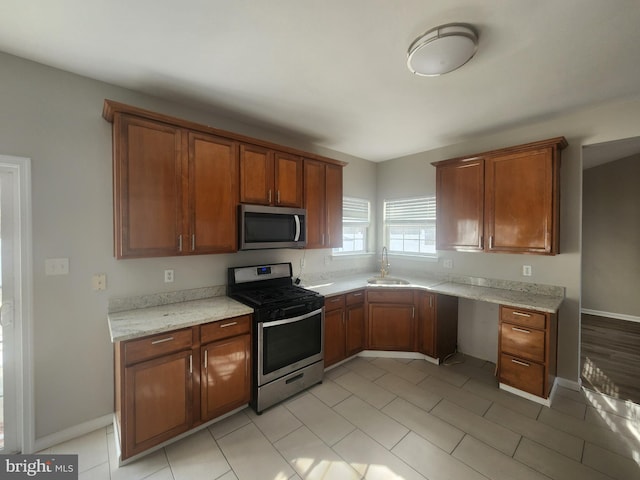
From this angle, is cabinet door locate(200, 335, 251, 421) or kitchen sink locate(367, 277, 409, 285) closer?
cabinet door locate(200, 335, 251, 421)

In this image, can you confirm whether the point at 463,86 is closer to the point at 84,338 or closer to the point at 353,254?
the point at 353,254

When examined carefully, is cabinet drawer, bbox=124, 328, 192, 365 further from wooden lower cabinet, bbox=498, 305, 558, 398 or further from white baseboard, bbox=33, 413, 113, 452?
wooden lower cabinet, bbox=498, 305, 558, 398

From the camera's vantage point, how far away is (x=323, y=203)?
3.14 m

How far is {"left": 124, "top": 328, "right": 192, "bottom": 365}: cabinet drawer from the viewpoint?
1704 mm

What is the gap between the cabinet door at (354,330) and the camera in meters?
3.09

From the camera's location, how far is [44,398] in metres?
1.86

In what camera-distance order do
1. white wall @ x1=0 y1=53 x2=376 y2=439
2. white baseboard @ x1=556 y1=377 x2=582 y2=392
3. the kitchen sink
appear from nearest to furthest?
white wall @ x1=0 y1=53 x2=376 y2=439 → white baseboard @ x1=556 y1=377 x2=582 y2=392 → the kitchen sink

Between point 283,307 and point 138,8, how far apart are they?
216cm

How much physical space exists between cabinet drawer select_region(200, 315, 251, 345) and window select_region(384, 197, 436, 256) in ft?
8.95

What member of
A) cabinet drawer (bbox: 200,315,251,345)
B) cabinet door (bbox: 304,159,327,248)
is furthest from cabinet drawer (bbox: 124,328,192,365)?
cabinet door (bbox: 304,159,327,248)

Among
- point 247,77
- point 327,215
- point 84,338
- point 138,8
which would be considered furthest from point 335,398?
point 138,8

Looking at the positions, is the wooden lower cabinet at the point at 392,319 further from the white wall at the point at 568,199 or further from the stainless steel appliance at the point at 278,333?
the white wall at the point at 568,199

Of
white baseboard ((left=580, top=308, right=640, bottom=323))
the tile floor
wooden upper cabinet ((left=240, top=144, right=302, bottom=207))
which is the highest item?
wooden upper cabinet ((left=240, top=144, right=302, bottom=207))

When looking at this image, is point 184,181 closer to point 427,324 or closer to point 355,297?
point 355,297
